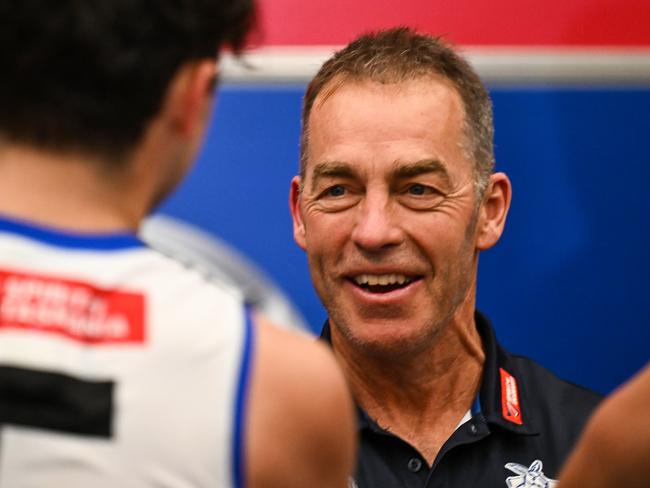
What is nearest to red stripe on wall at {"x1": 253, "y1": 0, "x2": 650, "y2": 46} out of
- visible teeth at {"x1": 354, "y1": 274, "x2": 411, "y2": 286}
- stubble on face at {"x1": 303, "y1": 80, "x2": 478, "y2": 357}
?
stubble on face at {"x1": 303, "y1": 80, "x2": 478, "y2": 357}

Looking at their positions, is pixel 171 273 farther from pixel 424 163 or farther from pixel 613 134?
pixel 613 134

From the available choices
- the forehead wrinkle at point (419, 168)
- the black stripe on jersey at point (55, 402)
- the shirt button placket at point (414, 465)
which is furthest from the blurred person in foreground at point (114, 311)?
the forehead wrinkle at point (419, 168)

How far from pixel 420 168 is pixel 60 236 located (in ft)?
4.00

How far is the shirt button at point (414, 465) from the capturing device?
2172 millimetres

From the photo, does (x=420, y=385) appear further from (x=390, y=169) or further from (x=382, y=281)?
(x=390, y=169)

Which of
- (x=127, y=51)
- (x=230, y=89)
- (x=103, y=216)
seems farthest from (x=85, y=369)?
(x=230, y=89)

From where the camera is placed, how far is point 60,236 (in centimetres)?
118

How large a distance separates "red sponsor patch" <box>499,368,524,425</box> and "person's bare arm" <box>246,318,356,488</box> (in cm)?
104

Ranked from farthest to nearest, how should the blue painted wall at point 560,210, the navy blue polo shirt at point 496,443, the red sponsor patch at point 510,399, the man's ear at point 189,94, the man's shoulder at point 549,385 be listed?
the blue painted wall at point 560,210 → the man's shoulder at point 549,385 → the red sponsor patch at point 510,399 → the navy blue polo shirt at point 496,443 → the man's ear at point 189,94

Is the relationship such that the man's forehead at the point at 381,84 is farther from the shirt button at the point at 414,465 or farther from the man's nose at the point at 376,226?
the shirt button at the point at 414,465

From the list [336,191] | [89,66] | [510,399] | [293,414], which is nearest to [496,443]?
[510,399]

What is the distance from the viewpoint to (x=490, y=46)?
2.49 m

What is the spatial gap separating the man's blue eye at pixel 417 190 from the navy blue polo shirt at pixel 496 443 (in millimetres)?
368

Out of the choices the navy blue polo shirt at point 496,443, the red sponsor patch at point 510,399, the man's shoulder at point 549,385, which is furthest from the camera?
the man's shoulder at point 549,385
